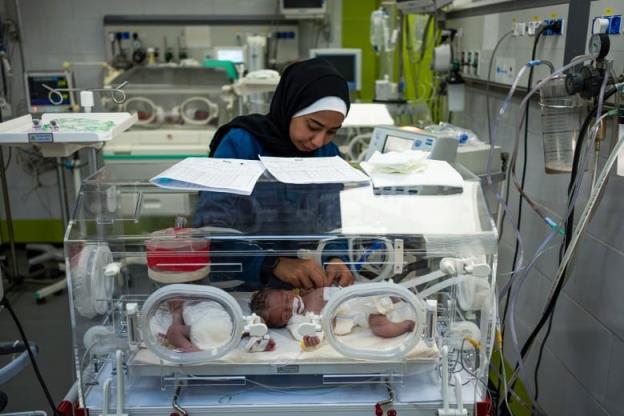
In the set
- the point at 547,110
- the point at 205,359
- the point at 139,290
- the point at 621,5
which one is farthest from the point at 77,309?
the point at 621,5

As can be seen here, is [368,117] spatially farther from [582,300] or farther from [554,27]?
[582,300]

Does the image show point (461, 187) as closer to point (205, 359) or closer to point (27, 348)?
point (205, 359)

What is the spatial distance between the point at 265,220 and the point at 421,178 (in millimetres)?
366

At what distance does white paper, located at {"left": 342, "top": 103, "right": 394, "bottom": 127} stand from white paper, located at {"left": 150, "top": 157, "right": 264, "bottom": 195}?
1552 mm

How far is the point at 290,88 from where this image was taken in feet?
5.58

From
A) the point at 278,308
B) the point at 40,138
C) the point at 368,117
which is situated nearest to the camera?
the point at 278,308

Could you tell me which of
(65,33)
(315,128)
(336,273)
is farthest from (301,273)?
(65,33)

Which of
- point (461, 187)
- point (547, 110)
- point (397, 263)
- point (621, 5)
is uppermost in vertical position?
point (621, 5)

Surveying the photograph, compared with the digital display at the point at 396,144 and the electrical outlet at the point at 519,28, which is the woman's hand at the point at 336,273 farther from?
the electrical outlet at the point at 519,28

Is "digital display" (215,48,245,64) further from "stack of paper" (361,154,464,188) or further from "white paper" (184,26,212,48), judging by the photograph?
"stack of paper" (361,154,464,188)

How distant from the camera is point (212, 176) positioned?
4.03ft

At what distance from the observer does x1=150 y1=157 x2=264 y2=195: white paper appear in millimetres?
1183

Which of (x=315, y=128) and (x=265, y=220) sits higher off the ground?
(x=315, y=128)

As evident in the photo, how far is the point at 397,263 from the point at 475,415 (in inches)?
13.3
